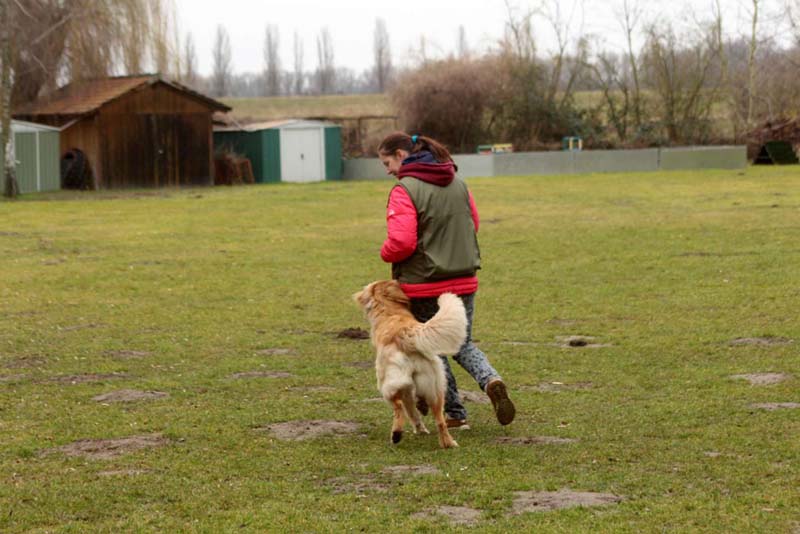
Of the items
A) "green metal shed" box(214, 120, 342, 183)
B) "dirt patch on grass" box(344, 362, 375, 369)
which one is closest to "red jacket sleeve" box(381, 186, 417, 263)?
"dirt patch on grass" box(344, 362, 375, 369)

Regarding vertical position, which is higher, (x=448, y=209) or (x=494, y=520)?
(x=448, y=209)

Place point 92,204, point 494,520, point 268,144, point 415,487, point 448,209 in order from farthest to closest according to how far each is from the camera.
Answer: point 268,144
point 92,204
point 448,209
point 415,487
point 494,520

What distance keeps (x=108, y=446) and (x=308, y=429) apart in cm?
129

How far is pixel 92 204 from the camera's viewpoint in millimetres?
32281

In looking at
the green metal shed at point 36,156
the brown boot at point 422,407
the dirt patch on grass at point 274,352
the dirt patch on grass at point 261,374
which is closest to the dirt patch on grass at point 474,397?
the brown boot at point 422,407

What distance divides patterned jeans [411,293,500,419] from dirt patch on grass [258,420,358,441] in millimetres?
670

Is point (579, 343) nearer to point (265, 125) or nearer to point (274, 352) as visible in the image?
point (274, 352)

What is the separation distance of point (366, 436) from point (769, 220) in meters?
17.1

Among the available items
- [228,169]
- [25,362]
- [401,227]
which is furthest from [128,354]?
[228,169]

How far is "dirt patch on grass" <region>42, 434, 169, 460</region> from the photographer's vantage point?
279 inches

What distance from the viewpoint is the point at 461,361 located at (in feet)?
25.3

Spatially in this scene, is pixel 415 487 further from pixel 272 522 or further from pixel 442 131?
pixel 442 131

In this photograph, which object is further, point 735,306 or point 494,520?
point 735,306

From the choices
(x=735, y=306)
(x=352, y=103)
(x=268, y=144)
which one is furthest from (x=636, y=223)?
(x=352, y=103)
